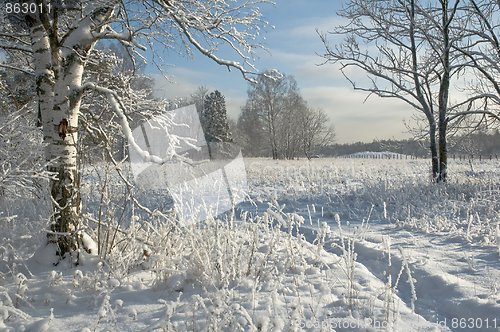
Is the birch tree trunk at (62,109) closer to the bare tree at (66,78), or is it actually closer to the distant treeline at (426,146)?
the bare tree at (66,78)

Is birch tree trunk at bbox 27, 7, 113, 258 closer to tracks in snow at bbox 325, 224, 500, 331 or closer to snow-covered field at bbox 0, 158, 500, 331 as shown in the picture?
snow-covered field at bbox 0, 158, 500, 331

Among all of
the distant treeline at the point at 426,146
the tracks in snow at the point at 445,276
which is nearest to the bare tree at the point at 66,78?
the tracks in snow at the point at 445,276

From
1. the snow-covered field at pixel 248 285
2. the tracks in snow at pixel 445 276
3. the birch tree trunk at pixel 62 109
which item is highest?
the birch tree trunk at pixel 62 109

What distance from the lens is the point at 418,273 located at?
3951 millimetres

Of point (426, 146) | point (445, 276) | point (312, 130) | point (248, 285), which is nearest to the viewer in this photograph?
point (248, 285)

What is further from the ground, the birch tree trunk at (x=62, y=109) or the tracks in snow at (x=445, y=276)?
the birch tree trunk at (x=62, y=109)

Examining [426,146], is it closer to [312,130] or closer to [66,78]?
[66,78]

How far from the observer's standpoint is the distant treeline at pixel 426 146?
11.9 meters

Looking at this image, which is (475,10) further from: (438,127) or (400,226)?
(400,226)

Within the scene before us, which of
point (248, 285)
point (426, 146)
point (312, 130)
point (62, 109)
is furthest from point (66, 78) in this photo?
point (312, 130)

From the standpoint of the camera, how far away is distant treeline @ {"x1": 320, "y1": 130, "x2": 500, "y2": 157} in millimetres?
11930

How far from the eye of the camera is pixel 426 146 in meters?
12.8

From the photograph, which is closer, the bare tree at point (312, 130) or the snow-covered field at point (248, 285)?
the snow-covered field at point (248, 285)

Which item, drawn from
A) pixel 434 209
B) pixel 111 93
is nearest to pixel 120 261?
pixel 111 93
